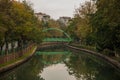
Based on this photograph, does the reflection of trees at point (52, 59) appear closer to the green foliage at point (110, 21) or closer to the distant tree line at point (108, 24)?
the distant tree line at point (108, 24)

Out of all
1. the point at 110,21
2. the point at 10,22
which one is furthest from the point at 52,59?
the point at 110,21

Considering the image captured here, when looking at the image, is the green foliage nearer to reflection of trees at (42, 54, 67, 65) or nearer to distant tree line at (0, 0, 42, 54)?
distant tree line at (0, 0, 42, 54)

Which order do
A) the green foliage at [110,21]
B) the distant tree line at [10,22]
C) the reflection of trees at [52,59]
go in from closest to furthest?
the green foliage at [110,21], the distant tree line at [10,22], the reflection of trees at [52,59]

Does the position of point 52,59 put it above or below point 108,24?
below

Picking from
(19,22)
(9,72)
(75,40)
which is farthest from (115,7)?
(75,40)

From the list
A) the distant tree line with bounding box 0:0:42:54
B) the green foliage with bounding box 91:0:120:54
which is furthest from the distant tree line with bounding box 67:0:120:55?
the distant tree line with bounding box 0:0:42:54

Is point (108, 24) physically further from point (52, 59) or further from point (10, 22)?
point (52, 59)

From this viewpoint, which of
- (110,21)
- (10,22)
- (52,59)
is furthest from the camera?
(52,59)

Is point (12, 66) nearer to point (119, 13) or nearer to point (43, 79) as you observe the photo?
point (43, 79)

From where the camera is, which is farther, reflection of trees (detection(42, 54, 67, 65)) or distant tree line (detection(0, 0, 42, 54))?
reflection of trees (detection(42, 54, 67, 65))

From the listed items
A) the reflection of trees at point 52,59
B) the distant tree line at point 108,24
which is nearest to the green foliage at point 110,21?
the distant tree line at point 108,24

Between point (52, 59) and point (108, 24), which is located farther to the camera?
point (52, 59)

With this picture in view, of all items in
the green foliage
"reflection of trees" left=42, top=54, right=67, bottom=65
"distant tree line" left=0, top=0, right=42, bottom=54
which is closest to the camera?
the green foliage

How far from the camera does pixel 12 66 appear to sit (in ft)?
114
